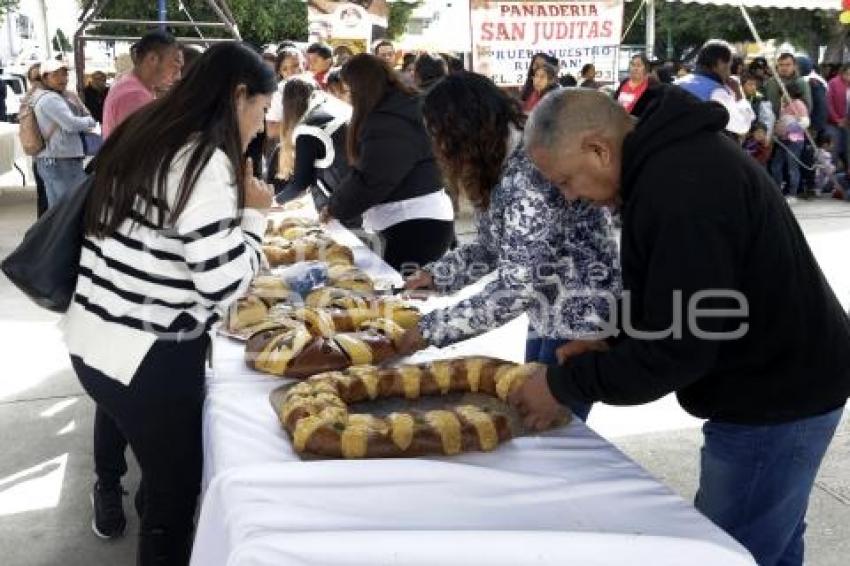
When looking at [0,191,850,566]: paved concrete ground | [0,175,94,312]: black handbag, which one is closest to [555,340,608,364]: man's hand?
[0,175,94,312]: black handbag

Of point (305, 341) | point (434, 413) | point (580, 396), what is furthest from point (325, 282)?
point (580, 396)

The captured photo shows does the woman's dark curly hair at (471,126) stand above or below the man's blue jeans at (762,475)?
above

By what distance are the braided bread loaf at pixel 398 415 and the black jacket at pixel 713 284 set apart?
0.20 m

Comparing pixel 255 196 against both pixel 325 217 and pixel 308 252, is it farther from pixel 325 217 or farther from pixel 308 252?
pixel 325 217

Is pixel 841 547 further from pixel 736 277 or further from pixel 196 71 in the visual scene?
pixel 196 71

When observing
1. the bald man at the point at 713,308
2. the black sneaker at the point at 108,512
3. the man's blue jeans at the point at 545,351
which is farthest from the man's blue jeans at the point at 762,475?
the black sneaker at the point at 108,512

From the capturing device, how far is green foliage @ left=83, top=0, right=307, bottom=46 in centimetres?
2358

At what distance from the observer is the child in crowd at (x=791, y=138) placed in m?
9.48

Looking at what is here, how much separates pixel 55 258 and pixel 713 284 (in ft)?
4.32

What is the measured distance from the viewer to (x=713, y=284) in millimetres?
1410

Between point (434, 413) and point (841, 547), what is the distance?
1.71m

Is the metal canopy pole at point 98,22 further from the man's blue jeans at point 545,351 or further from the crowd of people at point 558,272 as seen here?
the crowd of people at point 558,272

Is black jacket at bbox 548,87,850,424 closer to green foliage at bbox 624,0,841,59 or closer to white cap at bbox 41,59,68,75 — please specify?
white cap at bbox 41,59,68,75

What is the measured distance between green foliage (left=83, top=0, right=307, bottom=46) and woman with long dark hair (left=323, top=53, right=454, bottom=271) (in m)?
19.3
